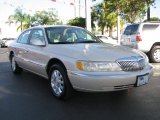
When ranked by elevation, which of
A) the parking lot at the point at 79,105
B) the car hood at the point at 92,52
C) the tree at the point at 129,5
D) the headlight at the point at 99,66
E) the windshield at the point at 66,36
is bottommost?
the parking lot at the point at 79,105

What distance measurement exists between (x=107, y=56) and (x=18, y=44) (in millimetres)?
3558

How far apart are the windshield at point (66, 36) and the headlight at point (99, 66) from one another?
1.39 metres

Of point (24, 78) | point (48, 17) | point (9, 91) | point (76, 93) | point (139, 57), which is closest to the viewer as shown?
point (139, 57)

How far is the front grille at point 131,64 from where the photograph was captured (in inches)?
211

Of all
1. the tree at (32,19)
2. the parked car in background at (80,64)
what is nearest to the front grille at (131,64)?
the parked car in background at (80,64)

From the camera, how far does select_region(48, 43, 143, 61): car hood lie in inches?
212

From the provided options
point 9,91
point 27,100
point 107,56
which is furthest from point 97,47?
point 9,91

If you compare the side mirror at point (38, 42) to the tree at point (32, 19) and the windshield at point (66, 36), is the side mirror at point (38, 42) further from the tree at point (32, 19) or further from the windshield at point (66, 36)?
the tree at point (32, 19)

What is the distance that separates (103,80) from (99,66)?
0.27 metres

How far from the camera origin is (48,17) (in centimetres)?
6994

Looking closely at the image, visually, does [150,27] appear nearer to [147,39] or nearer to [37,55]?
[147,39]

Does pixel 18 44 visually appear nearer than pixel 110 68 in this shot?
No

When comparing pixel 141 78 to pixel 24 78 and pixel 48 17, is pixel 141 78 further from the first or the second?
pixel 48 17

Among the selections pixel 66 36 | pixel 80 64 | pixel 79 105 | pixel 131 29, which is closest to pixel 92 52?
pixel 80 64
